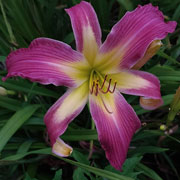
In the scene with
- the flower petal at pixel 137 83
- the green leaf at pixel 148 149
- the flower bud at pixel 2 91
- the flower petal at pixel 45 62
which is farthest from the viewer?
the green leaf at pixel 148 149

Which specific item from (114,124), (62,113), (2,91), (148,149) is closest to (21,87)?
(2,91)

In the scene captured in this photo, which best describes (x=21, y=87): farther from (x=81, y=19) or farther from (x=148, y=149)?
(x=148, y=149)

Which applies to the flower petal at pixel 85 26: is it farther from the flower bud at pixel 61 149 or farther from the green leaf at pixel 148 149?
the green leaf at pixel 148 149

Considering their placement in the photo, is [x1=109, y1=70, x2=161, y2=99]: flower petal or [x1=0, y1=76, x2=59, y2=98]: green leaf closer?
[x1=109, y1=70, x2=161, y2=99]: flower petal

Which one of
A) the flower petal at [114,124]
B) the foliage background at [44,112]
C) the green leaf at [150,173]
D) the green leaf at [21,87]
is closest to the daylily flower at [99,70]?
the flower petal at [114,124]

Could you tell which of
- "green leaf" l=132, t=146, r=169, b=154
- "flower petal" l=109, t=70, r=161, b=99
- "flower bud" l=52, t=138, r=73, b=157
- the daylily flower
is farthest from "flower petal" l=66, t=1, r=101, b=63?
"green leaf" l=132, t=146, r=169, b=154

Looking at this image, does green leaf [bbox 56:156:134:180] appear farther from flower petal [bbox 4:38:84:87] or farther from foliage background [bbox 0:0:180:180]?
flower petal [bbox 4:38:84:87]

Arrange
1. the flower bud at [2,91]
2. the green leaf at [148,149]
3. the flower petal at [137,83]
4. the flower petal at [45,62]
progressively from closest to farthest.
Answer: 1. the flower petal at [45,62]
2. the flower petal at [137,83]
3. the flower bud at [2,91]
4. the green leaf at [148,149]
